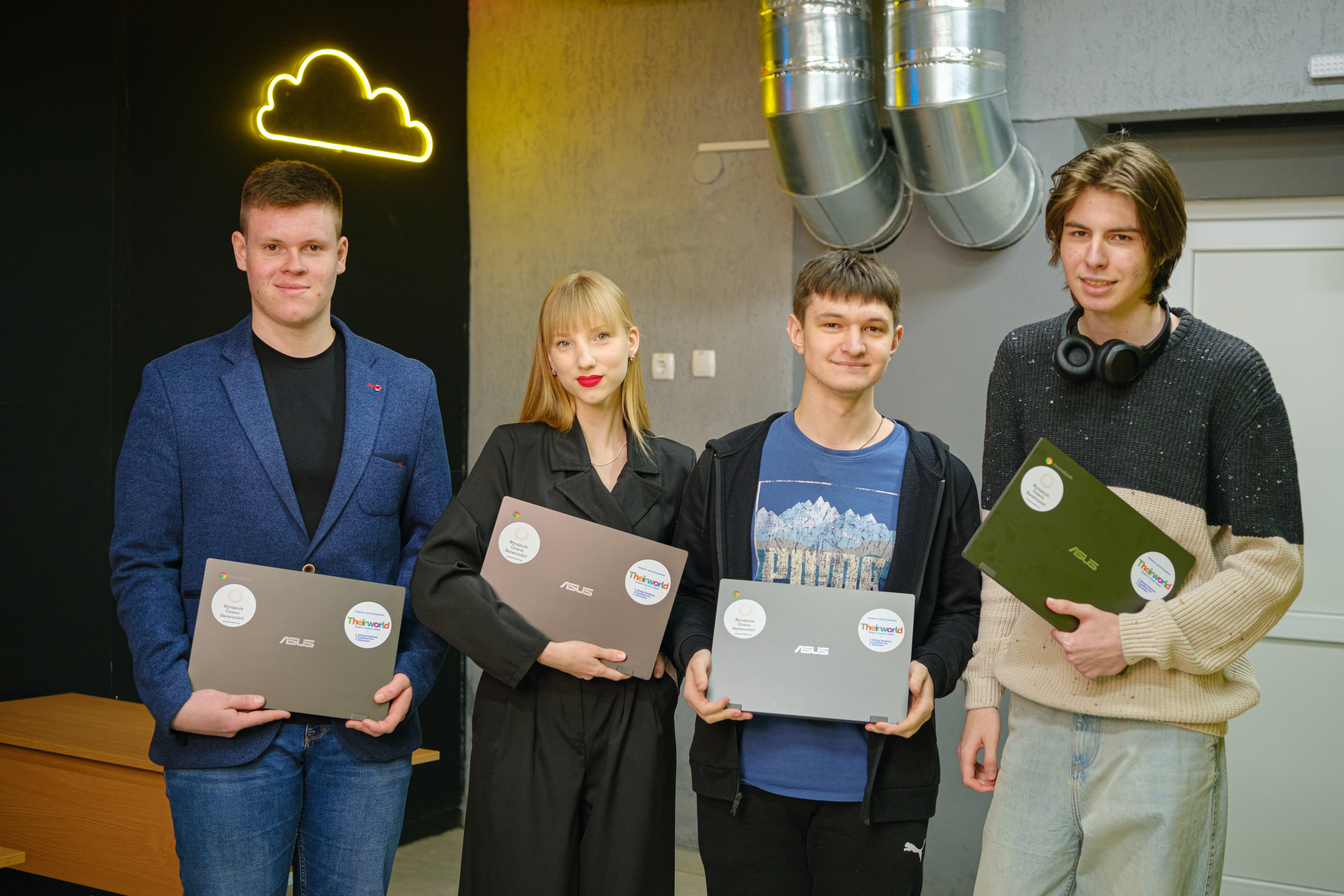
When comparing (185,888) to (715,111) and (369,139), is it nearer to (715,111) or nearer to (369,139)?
(369,139)

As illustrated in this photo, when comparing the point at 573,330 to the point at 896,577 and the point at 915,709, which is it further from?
the point at 915,709

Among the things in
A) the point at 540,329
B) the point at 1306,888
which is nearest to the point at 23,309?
the point at 540,329

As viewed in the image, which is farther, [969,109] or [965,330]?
[965,330]

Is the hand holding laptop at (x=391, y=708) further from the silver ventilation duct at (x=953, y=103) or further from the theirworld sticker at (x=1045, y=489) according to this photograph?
the silver ventilation duct at (x=953, y=103)

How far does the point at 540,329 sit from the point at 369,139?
6.79 ft

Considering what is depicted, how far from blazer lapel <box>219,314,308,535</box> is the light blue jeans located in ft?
4.08

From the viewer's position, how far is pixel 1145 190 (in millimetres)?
1531

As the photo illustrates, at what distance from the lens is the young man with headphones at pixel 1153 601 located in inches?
59.0

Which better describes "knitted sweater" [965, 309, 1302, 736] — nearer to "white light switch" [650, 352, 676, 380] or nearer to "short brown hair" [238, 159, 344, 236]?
"short brown hair" [238, 159, 344, 236]

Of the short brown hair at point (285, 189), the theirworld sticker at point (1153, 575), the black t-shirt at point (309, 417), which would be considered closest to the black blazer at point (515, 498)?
the black t-shirt at point (309, 417)

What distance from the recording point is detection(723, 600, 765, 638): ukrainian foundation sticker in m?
1.72

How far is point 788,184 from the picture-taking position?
3.29 meters

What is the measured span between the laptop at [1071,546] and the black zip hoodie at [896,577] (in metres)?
0.27

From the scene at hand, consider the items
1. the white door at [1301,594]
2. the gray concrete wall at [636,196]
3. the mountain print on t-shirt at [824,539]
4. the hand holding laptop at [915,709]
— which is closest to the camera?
the hand holding laptop at [915,709]
